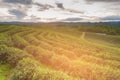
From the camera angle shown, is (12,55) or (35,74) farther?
(12,55)

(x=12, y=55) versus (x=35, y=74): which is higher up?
(x=35, y=74)

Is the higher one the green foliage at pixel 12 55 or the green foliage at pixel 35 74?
the green foliage at pixel 35 74

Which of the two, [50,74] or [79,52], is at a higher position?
[50,74]

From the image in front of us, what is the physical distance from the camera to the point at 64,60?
34.1m

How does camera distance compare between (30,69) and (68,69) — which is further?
(68,69)

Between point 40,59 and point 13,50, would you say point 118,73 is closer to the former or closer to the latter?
point 40,59

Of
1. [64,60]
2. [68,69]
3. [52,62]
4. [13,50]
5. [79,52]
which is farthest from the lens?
[79,52]

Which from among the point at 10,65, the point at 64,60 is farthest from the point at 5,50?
the point at 64,60

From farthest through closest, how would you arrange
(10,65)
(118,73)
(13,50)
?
(13,50) < (10,65) < (118,73)

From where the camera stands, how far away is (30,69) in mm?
25969

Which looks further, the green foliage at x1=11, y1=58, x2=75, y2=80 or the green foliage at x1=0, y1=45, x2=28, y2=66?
the green foliage at x1=0, y1=45, x2=28, y2=66

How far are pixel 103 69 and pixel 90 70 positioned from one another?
3.93 feet

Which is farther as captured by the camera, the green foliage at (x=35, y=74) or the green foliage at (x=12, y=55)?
the green foliage at (x=12, y=55)

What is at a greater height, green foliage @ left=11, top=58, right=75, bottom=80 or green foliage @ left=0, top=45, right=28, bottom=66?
green foliage @ left=11, top=58, right=75, bottom=80
